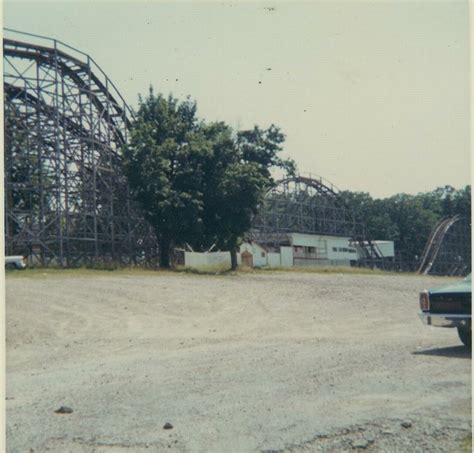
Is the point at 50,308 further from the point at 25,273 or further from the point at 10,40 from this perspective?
the point at 10,40

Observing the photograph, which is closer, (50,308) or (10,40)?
(50,308)

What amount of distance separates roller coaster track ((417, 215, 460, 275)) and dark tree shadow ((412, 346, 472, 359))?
164 feet

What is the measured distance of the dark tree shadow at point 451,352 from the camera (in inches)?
352

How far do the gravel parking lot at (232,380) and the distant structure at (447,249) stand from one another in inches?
1720

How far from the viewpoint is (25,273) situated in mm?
25359

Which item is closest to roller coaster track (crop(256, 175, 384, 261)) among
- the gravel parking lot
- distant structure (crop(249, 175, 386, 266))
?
distant structure (crop(249, 175, 386, 266))

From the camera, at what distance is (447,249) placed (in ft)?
201

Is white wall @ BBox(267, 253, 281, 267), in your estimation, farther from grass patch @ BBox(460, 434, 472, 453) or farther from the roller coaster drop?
grass patch @ BBox(460, 434, 472, 453)

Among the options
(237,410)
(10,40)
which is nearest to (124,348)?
(237,410)

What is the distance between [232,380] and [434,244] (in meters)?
55.2

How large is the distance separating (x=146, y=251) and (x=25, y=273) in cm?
1411

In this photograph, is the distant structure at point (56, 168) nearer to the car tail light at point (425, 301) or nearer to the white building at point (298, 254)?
the white building at point (298, 254)

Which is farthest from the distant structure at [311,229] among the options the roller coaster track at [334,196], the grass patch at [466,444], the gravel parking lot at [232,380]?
the grass patch at [466,444]

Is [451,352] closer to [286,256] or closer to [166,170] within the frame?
[166,170]
